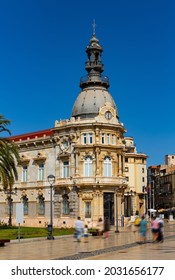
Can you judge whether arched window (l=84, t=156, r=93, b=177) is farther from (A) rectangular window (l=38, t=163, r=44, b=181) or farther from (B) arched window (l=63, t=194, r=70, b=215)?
(A) rectangular window (l=38, t=163, r=44, b=181)

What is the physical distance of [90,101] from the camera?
2403 inches

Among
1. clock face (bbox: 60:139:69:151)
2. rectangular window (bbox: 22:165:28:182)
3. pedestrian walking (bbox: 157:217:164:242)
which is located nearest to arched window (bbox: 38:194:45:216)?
rectangular window (bbox: 22:165:28:182)

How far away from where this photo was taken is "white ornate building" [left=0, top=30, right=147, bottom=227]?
189 feet

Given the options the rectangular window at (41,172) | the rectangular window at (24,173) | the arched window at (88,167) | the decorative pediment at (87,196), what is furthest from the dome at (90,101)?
the rectangular window at (24,173)

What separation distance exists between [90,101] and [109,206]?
1344cm

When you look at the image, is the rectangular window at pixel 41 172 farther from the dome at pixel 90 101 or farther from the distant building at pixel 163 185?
the distant building at pixel 163 185

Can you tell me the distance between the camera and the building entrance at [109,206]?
5806cm

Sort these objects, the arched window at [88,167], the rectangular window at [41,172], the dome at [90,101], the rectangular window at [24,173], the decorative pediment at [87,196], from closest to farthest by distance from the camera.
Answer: the decorative pediment at [87,196] < the arched window at [88,167] < the dome at [90,101] < the rectangular window at [41,172] < the rectangular window at [24,173]

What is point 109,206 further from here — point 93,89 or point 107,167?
point 93,89

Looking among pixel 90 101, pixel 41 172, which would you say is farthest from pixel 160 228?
pixel 41 172

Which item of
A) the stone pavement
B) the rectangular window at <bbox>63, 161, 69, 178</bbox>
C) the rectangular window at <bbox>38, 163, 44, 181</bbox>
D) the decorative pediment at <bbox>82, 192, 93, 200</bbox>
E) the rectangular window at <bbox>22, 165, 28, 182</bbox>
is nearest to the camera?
the stone pavement

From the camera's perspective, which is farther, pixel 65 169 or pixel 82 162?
pixel 65 169
